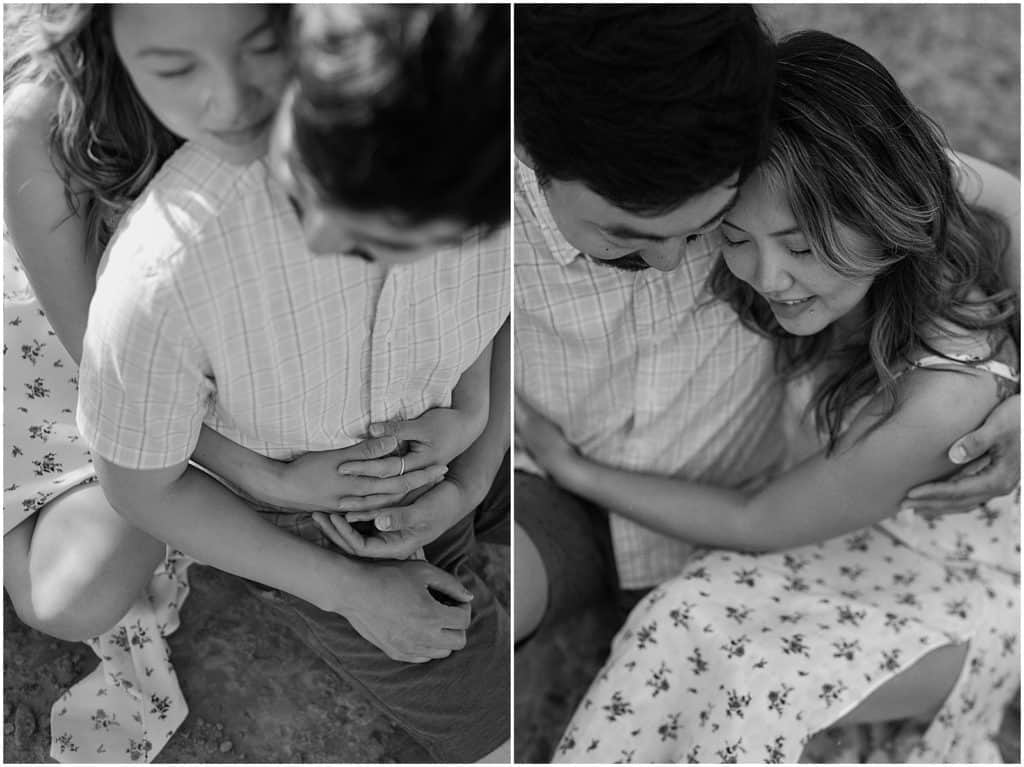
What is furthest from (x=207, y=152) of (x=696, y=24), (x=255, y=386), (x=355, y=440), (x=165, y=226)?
(x=696, y=24)

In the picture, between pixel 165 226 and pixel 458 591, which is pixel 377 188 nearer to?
pixel 165 226

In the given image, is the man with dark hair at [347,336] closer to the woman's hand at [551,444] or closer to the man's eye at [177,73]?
the man's eye at [177,73]

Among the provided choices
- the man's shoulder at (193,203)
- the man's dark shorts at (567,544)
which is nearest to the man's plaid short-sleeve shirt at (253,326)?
the man's shoulder at (193,203)

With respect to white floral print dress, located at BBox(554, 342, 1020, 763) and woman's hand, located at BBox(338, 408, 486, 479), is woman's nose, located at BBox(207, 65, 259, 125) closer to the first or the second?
woman's hand, located at BBox(338, 408, 486, 479)

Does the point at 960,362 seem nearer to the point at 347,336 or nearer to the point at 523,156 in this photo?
the point at 523,156

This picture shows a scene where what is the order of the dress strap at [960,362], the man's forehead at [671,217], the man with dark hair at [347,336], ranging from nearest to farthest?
the man with dark hair at [347,336] → the man's forehead at [671,217] → the dress strap at [960,362]

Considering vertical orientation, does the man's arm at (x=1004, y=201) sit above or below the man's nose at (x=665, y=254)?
below

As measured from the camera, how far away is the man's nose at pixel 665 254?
1.18 metres

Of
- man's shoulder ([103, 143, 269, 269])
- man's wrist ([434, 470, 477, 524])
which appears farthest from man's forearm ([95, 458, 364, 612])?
man's shoulder ([103, 143, 269, 269])

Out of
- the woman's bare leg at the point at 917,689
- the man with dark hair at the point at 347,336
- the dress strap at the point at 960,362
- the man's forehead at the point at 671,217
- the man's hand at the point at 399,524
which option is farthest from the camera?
the woman's bare leg at the point at 917,689

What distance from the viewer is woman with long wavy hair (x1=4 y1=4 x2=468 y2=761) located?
973mm

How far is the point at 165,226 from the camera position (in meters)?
1.02

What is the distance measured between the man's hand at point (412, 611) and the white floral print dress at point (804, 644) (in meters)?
0.29

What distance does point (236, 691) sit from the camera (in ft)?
4.25
